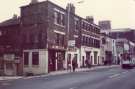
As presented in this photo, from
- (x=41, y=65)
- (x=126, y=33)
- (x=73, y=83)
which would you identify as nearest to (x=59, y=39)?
(x=41, y=65)

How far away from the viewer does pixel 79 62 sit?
173ft

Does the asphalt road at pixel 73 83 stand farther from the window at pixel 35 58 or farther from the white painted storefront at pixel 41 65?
the window at pixel 35 58

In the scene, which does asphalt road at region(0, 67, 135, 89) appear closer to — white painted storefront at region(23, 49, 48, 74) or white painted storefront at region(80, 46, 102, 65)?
white painted storefront at region(23, 49, 48, 74)

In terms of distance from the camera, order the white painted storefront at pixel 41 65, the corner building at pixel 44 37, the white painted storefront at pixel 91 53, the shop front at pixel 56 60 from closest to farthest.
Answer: the white painted storefront at pixel 41 65 < the corner building at pixel 44 37 < the shop front at pixel 56 60 < the white painted storefront at pixel 91 53

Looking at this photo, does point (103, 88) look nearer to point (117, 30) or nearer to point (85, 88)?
point (85, 88)

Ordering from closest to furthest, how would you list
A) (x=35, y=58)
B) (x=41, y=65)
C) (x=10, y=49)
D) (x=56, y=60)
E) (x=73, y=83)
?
(x=73, y=83)
(x=41, y=65)
(x=35, y=58)
(x=56, y=60)
(x=10, y=49)

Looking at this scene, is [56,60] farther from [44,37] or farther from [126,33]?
[126,33]

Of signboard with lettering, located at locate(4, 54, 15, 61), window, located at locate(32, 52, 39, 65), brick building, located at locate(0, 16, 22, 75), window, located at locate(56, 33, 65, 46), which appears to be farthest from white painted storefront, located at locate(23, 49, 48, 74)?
window, located at locate(56, 33, 65, 46)

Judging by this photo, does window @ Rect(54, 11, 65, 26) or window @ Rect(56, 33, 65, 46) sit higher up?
window @ Rect(54, 11, 65, 26)

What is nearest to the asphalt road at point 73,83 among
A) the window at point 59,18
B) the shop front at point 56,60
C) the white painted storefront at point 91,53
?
the shop front at point 56,60

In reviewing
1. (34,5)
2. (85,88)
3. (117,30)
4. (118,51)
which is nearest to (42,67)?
(34,5)

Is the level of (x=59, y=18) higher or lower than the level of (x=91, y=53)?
higher

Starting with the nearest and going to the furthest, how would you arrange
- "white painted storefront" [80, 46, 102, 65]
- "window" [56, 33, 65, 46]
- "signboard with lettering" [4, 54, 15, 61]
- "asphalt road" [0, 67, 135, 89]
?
"asphalt road" [0, 67, 135, 89] < "signboard with lettering" [4, 54, 15, 61] < "window" [56, 33, 65, 46] < "white painted storefront" [80, 46, 102, 65]

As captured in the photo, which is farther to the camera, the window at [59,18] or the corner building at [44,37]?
the window at [59,18]
